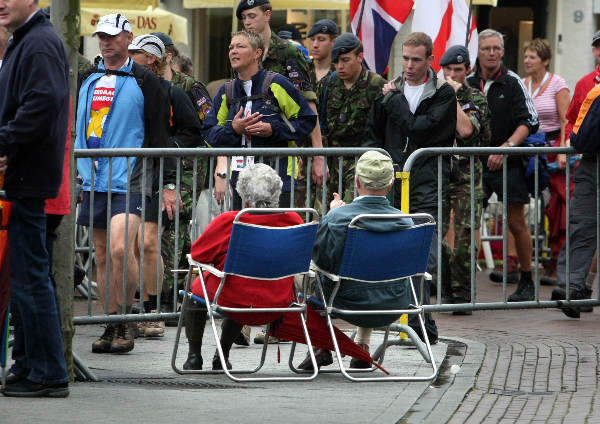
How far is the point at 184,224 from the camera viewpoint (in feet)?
32.9

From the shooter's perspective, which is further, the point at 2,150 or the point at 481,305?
the point at 481,305

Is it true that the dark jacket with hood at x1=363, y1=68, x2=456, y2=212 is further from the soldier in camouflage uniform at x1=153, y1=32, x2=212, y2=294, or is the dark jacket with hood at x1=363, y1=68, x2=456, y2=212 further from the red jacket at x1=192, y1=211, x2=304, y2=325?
the red jacket at x1=192, y1=211, x2=304, y2=325

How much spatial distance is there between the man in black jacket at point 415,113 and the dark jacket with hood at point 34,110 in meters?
3.98

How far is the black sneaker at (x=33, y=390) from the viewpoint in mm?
6641

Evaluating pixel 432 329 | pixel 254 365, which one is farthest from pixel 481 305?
pixel 254 365

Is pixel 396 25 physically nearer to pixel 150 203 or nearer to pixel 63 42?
pixel 150 203

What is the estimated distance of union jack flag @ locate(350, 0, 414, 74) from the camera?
13.3m

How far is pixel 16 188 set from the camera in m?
6.54

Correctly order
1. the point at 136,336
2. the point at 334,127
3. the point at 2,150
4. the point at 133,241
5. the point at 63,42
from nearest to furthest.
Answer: the point at 2,150 → the point at 63,42 → the point at 133,241 → the point at 136,336 → the point at 334,127

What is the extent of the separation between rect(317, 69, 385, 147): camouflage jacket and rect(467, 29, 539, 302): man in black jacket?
1650 millimetres

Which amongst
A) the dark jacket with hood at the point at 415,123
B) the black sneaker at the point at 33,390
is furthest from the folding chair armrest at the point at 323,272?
the dark jacket with hood at the point at 415,123

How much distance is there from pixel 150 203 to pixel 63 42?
2336mm

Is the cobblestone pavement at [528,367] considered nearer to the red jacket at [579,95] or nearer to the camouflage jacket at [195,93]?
the red jacket at [579,95]

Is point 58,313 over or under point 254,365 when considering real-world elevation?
over
